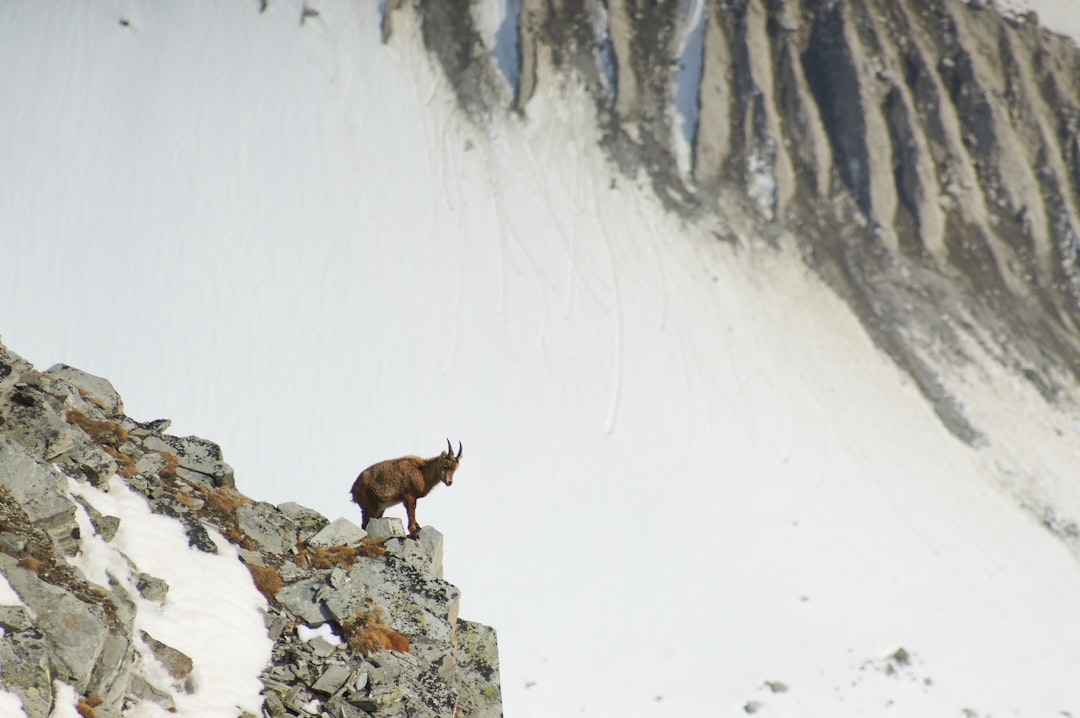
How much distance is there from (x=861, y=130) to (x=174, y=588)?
36.0 meters

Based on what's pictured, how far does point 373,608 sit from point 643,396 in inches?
766

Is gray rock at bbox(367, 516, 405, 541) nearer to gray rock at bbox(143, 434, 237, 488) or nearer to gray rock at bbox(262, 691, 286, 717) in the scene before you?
gray rock at bbox(143, 434, 237, 488)

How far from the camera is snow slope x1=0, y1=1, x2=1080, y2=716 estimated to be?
21688mm

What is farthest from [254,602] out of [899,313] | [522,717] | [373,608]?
[899,313]

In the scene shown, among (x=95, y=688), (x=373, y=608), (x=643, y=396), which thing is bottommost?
(x=95, y=688)

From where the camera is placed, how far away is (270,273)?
2945 centimetres

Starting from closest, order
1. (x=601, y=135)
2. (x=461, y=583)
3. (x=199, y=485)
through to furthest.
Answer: (x=199, y=485)
(x=461, y=583)
(x=601, y=135)

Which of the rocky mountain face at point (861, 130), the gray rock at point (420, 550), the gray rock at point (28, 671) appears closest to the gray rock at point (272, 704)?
the gray rock at point (28, 671)

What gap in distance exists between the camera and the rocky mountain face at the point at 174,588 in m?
7.55

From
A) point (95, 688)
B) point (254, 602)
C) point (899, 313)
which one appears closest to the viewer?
point (95, 688)

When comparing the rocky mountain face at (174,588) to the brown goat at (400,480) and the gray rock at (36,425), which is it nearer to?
the gray rock at (36,425)

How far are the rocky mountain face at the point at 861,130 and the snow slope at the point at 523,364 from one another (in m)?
2.10

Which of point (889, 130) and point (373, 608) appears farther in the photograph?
point (889, 130)

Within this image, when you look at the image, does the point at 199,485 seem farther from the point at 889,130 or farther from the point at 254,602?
the point at 889,130
